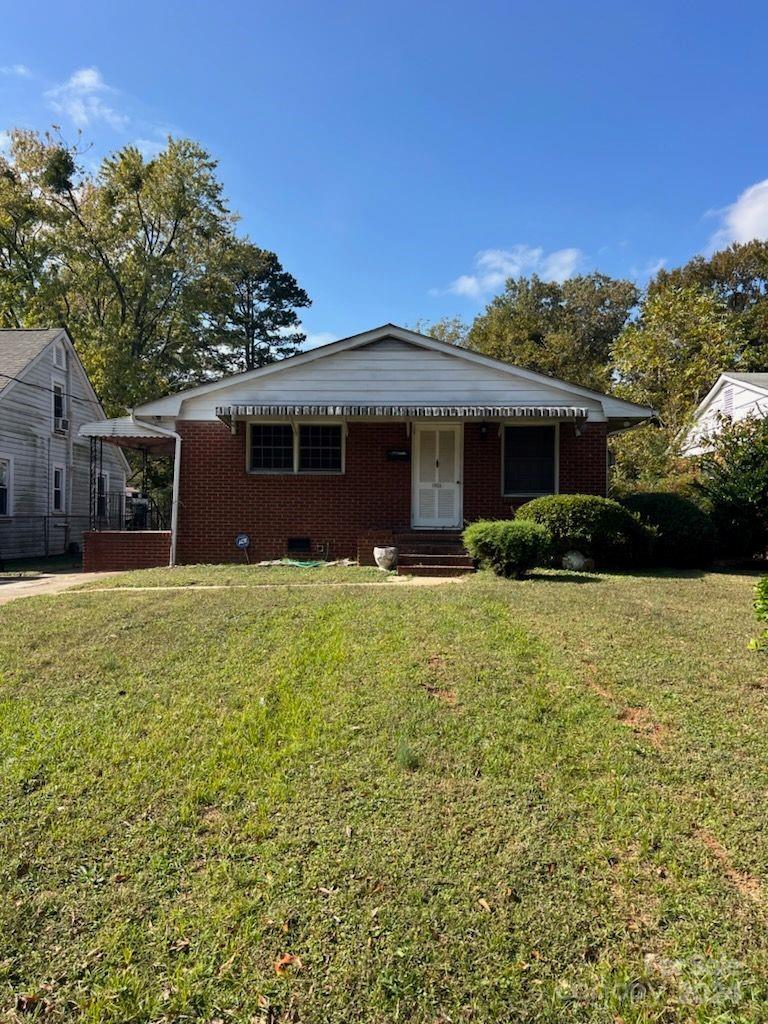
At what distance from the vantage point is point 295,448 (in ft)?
39.3

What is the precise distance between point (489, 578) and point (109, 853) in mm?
6661

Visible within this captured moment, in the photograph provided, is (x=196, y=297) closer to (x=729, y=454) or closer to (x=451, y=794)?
(x=729, y=454)

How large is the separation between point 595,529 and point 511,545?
1746 mm

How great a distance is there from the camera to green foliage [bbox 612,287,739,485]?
19.7 meters

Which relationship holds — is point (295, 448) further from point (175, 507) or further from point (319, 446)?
point (175, 507)

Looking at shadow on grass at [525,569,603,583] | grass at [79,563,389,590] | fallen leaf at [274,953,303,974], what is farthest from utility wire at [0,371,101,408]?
fallen leaf at [274,953,303,974]

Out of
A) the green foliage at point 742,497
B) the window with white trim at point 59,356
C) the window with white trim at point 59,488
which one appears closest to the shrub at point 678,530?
the green foliage at point 742,497

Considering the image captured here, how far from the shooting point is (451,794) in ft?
9.63

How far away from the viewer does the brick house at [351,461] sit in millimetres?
11828

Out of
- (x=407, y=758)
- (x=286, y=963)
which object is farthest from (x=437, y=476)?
(x=286, y=963)

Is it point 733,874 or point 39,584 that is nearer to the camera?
point 733,874

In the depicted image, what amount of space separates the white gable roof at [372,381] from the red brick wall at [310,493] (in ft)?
1.80

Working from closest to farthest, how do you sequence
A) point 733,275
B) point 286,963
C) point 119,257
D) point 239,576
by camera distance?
point 286,963 < point 239,576 < point 119,257 < point 733,275

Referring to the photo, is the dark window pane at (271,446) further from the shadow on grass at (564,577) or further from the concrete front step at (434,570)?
the shadow on grass at (564,577)
